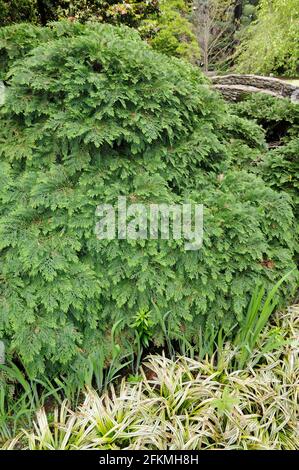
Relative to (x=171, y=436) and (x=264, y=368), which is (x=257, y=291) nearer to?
(x=264, y=368)

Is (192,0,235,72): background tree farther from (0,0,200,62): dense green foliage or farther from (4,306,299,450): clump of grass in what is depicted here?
(4,306,299,450): clump of grass

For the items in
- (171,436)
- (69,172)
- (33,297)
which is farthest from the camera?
(69,172)

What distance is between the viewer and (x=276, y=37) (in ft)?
27.7

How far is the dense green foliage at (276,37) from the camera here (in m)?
8.27

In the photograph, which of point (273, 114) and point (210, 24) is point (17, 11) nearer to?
point (273, 114)

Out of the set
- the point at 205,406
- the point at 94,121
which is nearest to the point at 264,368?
the point at 205,406

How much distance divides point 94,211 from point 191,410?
3.92ft

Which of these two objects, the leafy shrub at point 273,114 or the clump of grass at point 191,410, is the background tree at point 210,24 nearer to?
the leafy shrub at point 273,114

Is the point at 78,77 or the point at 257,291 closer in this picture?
the point at 78,77

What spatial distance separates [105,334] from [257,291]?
931mm

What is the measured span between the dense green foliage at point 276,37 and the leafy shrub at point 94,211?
7723mm

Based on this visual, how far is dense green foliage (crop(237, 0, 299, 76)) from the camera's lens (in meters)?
8.27

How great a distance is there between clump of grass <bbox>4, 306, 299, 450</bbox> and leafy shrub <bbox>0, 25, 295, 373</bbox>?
23 cm

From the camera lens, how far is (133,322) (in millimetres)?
1981
